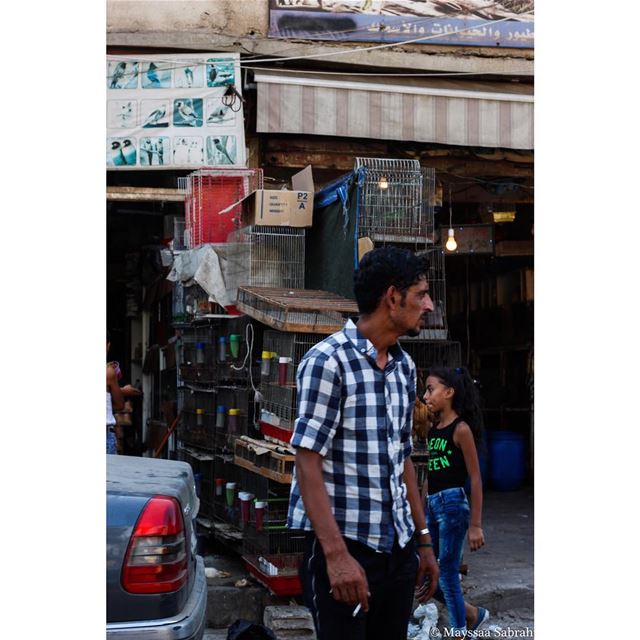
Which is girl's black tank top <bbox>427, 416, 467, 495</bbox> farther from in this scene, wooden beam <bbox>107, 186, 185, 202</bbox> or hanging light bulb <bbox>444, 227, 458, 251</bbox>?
wooden beam <bbox>107, 186, 185, 202</bbox>

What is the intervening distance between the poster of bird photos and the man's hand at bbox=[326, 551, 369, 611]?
7436 millimetres

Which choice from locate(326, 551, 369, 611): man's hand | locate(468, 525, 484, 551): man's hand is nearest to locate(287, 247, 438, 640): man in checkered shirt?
locate(326, 551, 369, 611): man's hand

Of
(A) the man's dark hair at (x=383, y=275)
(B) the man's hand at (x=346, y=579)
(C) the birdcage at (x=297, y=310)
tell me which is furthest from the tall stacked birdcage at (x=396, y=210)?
(B) the man's hand at (x=346, y=579)

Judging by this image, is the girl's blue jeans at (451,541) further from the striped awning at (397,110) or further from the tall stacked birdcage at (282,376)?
the striped awning at (397,110)

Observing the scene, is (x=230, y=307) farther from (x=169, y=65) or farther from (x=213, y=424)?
(x=169, y=65)

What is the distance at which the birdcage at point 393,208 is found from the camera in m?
7.77

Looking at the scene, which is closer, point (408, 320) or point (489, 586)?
point (408, 320)

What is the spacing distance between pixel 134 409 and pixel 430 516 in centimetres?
A: 887

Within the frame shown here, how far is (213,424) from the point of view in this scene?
945cm

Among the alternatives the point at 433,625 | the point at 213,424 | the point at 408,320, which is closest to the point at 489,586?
the point at 433,625

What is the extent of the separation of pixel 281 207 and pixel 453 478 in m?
3.22

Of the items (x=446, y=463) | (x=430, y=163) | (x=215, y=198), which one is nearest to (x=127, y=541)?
(x=446, y=463)

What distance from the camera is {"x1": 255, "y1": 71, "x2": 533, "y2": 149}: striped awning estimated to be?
10156 mm

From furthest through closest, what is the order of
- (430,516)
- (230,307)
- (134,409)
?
(134,409)
(230,307)
(430,516)
